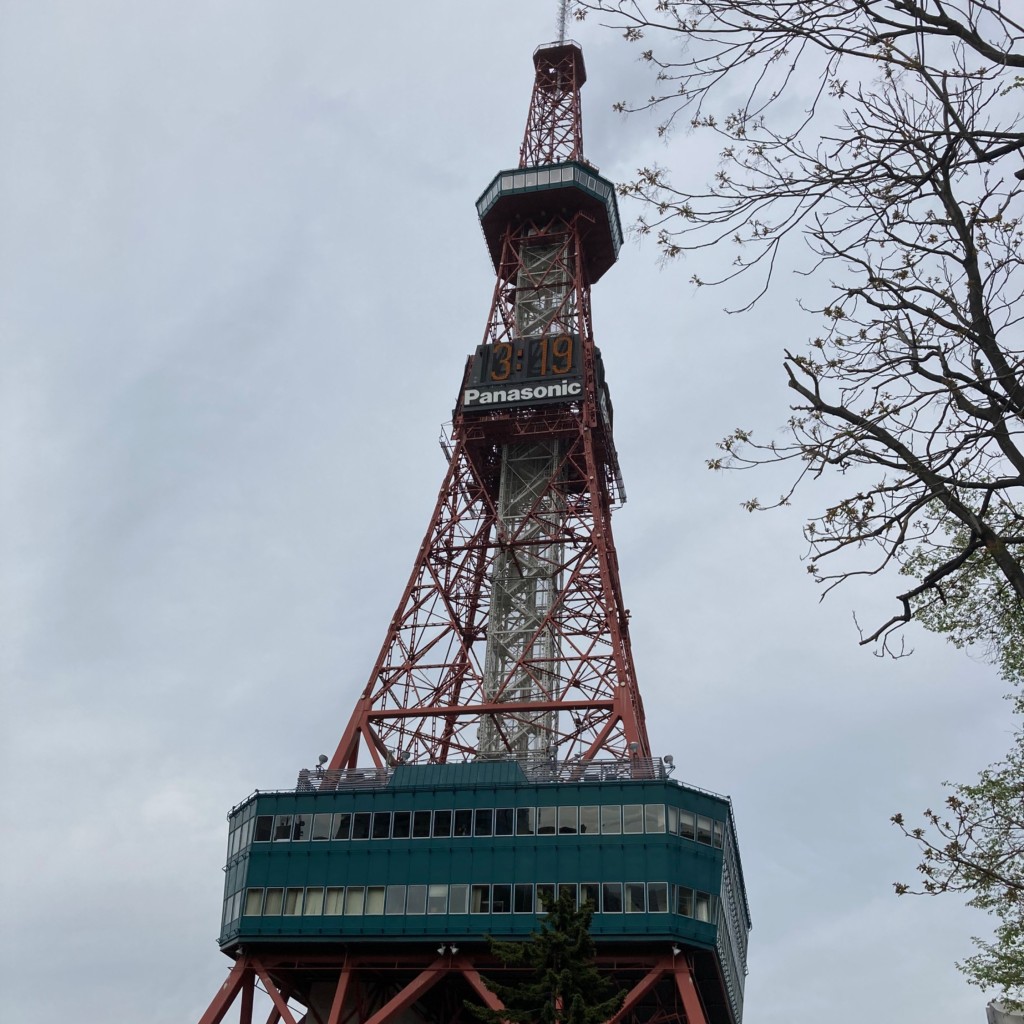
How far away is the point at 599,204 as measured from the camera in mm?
91875

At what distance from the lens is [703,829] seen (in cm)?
5809

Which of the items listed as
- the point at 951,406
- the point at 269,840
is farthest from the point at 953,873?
the point at 269,840

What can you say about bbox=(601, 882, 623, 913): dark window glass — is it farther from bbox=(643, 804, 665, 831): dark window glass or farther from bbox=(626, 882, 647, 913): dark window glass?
bbox=(643, 804, 665, 831): dark window glass

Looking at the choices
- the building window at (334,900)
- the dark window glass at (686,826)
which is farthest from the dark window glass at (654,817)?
the building window at (334,900)

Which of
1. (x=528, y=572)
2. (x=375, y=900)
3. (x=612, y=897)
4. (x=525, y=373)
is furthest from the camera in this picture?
(x=525, y=373)

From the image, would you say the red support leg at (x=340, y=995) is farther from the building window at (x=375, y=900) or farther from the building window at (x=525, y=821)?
the building window at (x=525, y=821)

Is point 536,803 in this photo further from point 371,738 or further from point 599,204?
point 599,204

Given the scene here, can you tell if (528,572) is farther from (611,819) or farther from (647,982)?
(647,982)

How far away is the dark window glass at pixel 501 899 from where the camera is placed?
56.2 m

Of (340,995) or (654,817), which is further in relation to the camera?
(340,995)

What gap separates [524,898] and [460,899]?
2.96 meters

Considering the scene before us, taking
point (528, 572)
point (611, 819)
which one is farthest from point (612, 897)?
point (528, 572)

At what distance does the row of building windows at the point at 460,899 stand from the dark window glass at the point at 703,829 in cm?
251

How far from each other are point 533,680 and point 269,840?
17.7m
